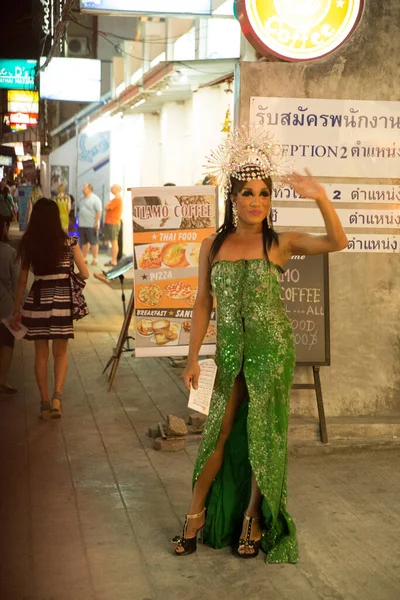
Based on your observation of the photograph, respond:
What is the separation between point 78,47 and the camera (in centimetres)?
3978

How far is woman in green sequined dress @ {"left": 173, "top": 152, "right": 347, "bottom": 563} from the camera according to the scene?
15.5 feet

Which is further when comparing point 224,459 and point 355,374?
point 355,374

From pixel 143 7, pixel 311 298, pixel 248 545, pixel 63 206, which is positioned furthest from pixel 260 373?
pixel 63 206

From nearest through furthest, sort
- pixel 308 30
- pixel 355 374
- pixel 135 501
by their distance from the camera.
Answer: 1. pixel 135 501
2. pixel 308 30
3. pixel 355 374

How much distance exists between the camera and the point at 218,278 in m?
4.80

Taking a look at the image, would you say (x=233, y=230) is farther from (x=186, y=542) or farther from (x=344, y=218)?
(x=344, y=218)

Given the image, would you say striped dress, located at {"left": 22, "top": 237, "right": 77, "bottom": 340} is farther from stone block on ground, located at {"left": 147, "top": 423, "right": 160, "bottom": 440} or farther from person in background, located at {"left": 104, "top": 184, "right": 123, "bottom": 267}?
person in background, located at {"left": 104, "top": 184, "right": 123, "bottom": 267}

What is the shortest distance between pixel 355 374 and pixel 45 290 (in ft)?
9.02

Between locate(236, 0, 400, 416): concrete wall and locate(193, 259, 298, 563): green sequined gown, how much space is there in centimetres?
244

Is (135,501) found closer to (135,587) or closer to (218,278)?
(135,587)

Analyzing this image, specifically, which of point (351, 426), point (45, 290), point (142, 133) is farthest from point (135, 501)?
point (142, 133)

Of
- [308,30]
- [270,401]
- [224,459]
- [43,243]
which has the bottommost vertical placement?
[224,459]

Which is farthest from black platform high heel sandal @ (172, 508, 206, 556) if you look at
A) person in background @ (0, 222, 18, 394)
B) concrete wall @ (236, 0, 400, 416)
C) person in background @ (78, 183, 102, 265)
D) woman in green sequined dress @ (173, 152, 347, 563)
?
person in background @ (78, 183, 102, 265)

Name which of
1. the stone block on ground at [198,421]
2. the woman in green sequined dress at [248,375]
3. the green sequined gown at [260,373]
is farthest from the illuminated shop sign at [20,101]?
the green sequined gown at [260,373]
